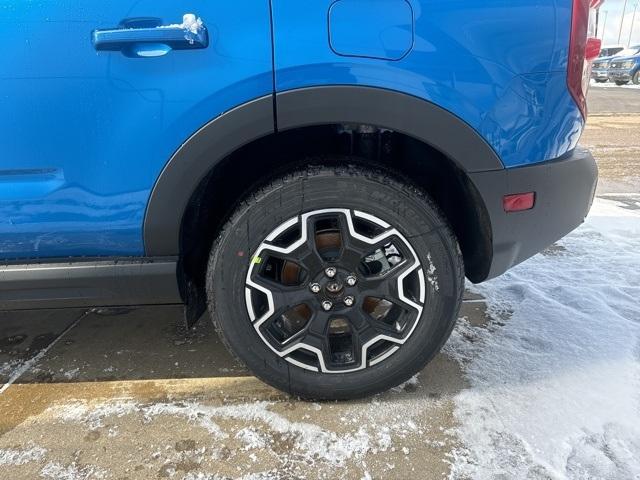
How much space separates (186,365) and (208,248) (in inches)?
23.1

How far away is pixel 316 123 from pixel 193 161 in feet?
1.51

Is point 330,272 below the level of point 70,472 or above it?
above

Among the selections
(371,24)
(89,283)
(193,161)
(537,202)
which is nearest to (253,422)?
(89,283)

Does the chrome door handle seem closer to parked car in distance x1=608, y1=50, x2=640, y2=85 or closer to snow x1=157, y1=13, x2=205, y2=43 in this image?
snow x1=157, y1=13, x2=205, y2=43

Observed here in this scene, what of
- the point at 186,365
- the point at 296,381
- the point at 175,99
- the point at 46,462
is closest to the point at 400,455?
the point at 296,381

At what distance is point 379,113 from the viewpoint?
1678 millimetres

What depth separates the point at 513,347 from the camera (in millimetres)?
2369

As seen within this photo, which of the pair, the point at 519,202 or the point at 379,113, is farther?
the point at 519,202

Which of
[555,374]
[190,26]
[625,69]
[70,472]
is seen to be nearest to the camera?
[190,26]

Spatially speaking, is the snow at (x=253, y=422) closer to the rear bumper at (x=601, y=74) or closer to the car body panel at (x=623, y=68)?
the car body panel at (x=623, y=68)

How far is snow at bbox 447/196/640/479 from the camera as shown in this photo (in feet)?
5.59

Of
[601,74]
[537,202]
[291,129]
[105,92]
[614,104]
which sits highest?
[105,92]

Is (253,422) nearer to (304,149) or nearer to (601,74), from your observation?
(304,149)

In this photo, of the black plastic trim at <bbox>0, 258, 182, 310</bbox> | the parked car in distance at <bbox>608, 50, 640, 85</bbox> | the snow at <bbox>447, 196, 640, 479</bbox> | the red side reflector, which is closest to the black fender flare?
the red side reflector
